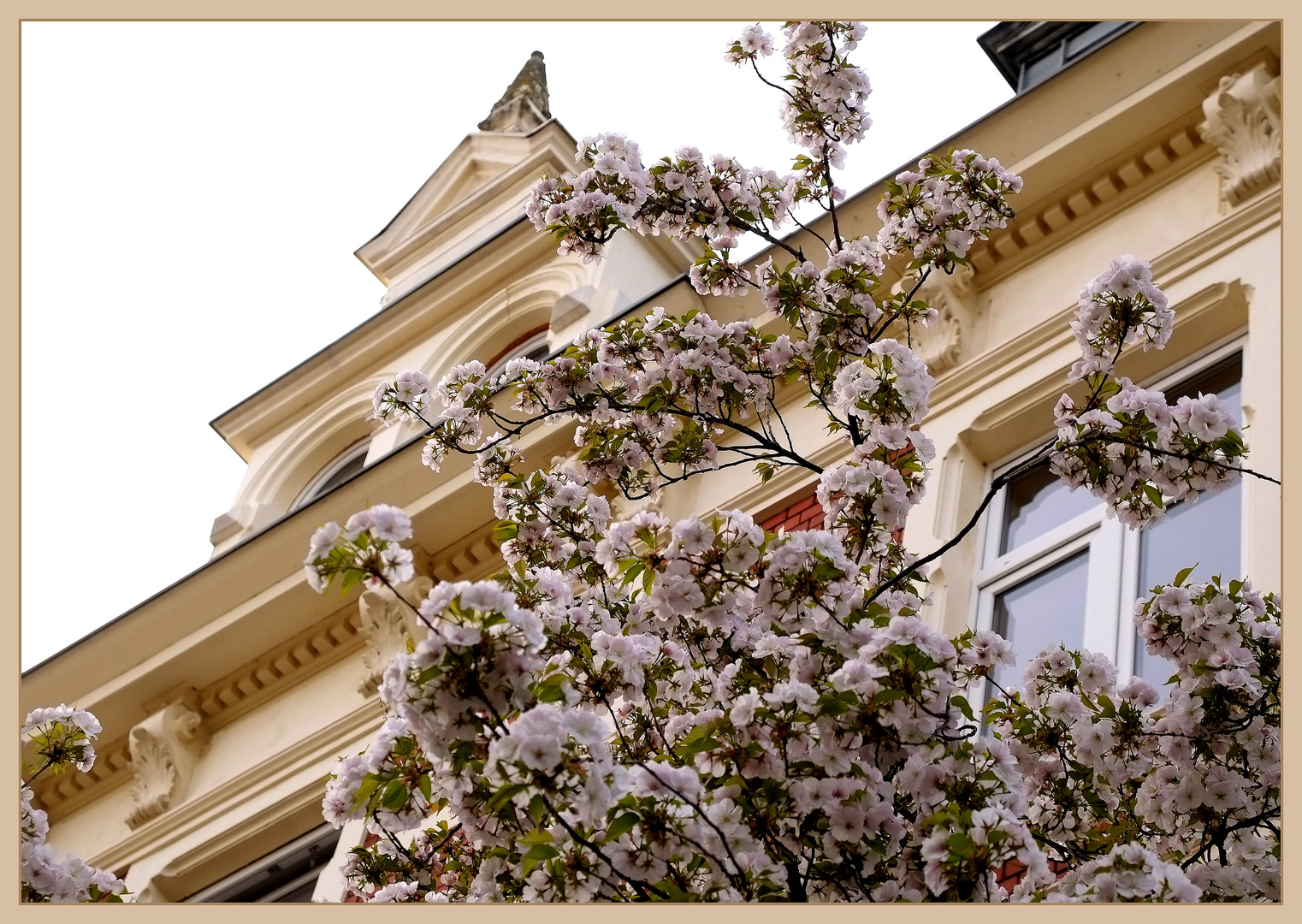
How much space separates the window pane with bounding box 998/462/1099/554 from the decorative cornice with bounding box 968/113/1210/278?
5.64 ft

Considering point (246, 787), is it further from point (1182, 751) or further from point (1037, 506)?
point (1182, 751)

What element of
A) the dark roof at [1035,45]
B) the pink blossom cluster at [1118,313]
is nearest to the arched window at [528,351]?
the dark roof at [1035,45]

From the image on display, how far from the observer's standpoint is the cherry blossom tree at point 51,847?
5027mm

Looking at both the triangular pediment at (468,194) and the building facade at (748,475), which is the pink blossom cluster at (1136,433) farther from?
the triangular pediment at (468,194)

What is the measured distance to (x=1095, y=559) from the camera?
287 inches

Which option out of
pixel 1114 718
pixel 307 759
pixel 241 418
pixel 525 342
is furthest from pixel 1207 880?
pixel 241 418

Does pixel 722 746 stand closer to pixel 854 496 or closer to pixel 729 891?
pixel 729 891

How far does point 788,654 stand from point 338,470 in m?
10.7

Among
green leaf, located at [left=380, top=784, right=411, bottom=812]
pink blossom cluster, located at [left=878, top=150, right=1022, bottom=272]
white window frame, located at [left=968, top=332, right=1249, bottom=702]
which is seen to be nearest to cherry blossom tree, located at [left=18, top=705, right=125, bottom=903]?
green leaf, located at [left=380, top=784, right=411, bottom=812]

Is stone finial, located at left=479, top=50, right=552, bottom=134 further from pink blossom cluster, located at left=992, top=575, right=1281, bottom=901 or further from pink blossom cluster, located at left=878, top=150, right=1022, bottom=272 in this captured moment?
pink blossom cluster, located at left=992, top=575, right=1281, bottom=901

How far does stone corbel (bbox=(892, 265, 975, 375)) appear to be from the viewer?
917cm

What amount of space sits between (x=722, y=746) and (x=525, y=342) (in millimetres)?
9813

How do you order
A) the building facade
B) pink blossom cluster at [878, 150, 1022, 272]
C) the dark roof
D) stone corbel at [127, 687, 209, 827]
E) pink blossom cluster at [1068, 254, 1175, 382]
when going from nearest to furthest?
1. pink blossom cluster at [1068, 254, 1175, 382]
2. pink blossom cluster at [878, 150, 1022, 272]
3. the building facade
4. stone corbel at [127, 687, 209, 827]
5. the dark roof

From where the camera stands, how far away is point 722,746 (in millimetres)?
4352
